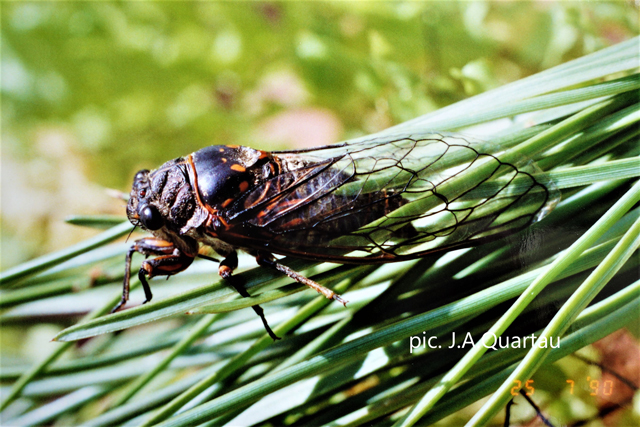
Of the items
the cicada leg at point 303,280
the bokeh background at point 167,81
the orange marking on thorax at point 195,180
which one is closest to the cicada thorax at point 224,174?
the orange marking on thorax at point 195,180

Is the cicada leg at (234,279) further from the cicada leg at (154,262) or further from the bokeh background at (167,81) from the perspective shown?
the bokeh background at (167,81)

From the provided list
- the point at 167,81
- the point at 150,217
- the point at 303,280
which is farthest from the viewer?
the point at 167,81

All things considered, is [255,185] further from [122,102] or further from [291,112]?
[122,102]

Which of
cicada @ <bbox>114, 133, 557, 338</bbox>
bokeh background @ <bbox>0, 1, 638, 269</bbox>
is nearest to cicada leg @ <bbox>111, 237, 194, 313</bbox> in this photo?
cicada @ <bbox>114, 133, 557, 338</bbox>

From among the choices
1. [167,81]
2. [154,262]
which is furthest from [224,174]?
[167,81]

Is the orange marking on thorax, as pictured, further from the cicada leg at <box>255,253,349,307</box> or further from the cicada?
the cicada leg at <box>255,253,349,307</box>

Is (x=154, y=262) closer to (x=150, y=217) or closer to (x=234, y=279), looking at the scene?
(x=150, y=217)
